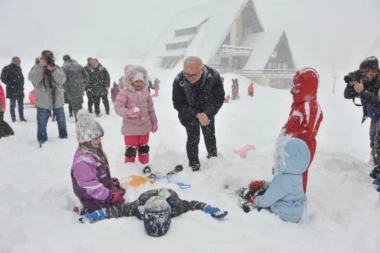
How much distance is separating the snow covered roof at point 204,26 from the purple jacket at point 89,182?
2231 cm

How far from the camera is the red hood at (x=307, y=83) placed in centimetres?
305

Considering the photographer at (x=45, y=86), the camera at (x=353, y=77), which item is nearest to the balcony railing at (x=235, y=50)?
the photographer at (x=45, y=86)

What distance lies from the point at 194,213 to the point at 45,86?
4.45 m

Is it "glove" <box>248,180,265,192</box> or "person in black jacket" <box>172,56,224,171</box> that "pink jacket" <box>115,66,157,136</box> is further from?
"glove" <box>248,180,265,192</box>

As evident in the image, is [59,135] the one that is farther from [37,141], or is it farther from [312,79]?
[312,79]

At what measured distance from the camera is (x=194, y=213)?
9.25ft

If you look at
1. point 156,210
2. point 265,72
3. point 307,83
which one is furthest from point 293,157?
point 265,72

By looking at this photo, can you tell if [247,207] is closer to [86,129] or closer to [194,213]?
[194,213]

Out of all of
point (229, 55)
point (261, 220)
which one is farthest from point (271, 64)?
point (261, 220)

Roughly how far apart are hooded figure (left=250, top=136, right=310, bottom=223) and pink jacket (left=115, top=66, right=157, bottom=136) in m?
2.25

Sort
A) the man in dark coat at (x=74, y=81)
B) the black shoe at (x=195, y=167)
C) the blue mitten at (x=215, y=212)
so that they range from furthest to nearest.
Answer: the man in dark coat at (x=74, y=81) < the black shoe at (x=195, y=167) < the blue mitten at (x=215, y=212)

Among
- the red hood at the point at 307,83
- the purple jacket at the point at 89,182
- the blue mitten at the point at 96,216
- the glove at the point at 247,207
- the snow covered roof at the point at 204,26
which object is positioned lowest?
the glove at the point at 247,207

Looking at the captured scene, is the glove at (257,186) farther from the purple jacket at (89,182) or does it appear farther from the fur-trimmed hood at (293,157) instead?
the purple jacket at (89,182)

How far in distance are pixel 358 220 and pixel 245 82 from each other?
2110 cm
